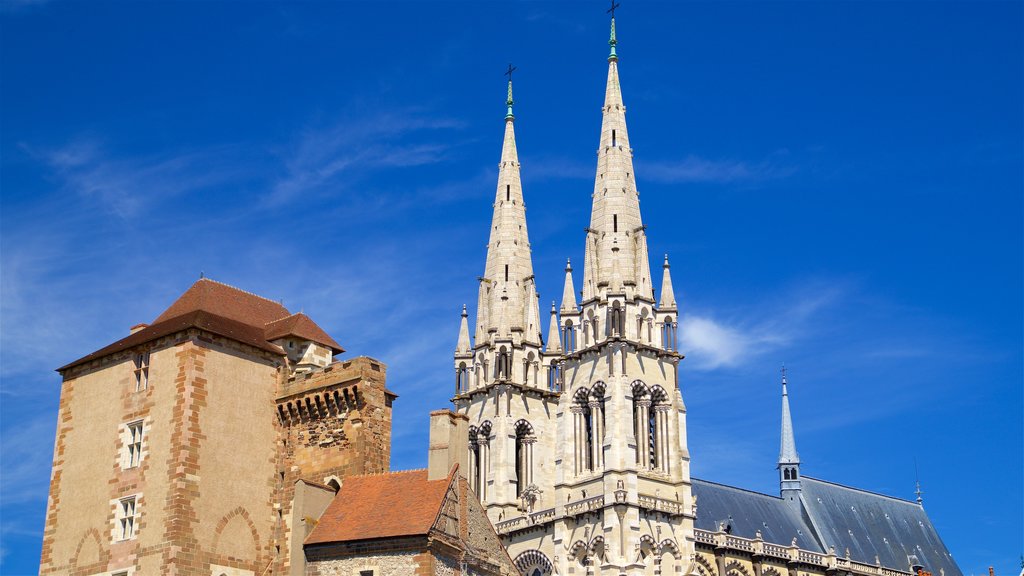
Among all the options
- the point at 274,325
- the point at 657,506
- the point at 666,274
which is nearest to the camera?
the point at 274,325

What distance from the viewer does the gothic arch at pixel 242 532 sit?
53.0 m

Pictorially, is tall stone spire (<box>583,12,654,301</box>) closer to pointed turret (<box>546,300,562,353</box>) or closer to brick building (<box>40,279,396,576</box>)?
pointed turret (<box>546,300,562,353</box>)

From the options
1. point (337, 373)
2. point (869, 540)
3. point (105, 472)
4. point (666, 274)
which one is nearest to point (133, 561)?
point (105, 472)

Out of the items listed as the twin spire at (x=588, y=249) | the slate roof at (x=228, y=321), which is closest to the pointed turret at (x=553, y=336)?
the twin spire at (x=588, y=249)

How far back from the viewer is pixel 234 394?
2179 inches

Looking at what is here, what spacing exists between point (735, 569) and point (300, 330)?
1544 inches

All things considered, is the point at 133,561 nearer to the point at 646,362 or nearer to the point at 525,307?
the point at 646,362

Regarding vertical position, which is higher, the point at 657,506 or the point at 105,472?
the point at 657,506

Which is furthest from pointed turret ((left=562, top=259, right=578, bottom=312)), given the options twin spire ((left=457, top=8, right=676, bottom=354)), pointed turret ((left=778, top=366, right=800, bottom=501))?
pointed turret ((left=778, top=366, right=800, bottom=501))

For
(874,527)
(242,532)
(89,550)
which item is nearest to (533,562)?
(874,527)

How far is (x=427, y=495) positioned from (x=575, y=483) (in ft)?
105

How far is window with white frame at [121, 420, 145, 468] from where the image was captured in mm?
54487

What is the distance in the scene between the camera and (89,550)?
54375 millimetres

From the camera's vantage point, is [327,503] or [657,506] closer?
[327,503]
